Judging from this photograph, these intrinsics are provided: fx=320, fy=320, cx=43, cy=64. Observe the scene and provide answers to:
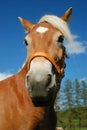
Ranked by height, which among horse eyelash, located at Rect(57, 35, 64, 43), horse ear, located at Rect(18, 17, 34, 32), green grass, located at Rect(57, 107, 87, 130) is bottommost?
green grass, located at Rect(57, 107, 87, 130)

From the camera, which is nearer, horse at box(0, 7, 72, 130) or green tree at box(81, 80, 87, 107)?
horse at box(0, 7, 72, 130)

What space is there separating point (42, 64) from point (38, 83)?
39 cm

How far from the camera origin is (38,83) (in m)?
5.08

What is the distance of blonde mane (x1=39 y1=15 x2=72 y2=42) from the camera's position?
21.1 feet

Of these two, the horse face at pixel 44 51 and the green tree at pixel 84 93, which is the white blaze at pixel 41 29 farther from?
the green tree at pixel 84 93

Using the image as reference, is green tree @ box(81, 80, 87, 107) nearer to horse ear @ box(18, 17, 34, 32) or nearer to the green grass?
the green grass

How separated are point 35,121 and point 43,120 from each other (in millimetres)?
183

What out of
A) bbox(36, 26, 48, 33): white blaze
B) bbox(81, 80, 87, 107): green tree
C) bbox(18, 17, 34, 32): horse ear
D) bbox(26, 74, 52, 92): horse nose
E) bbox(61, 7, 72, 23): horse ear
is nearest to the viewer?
bbox(26, 74, 52, 92): horse nose

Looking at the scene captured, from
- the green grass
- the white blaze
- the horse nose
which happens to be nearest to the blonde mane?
the white blaze

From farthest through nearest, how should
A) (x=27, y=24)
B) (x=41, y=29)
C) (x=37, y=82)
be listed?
1. (x=27, y=24)
2. (x=41, y=29)
3. (x=37, y=82)

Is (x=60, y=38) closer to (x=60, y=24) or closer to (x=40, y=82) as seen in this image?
(x=60, y=24)

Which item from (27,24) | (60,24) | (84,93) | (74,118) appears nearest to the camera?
(60,24)

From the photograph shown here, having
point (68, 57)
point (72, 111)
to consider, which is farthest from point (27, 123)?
point (72, 111)

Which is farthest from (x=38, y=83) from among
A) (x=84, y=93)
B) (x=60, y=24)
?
(x=84, y=93)
